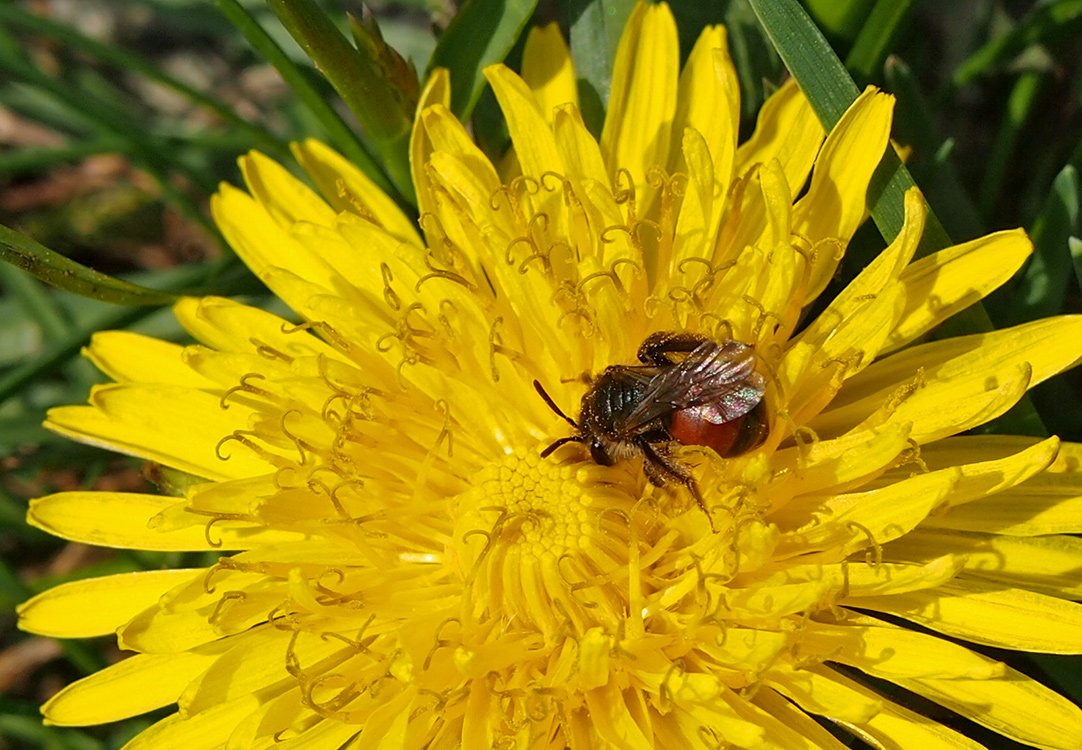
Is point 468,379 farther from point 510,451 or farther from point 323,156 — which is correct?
point 323,156

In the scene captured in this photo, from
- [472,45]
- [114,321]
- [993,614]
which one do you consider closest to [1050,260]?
[993,614]

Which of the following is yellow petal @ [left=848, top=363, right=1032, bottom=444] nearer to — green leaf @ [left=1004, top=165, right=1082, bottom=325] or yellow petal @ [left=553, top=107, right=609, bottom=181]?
green leaf @ [left=1004, top=165, right=1082, bottom=325]

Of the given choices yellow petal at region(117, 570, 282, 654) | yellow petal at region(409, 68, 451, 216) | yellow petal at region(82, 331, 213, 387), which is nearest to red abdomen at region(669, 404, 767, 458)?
yellow petal at region(409, 68, 451, 216)

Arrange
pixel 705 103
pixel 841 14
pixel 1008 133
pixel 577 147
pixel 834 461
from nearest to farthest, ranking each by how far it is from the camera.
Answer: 1. pixel 834 461
2. pixel 577 147
3. pixel 705 103
4. pixel 841 14
5. pixel 1008 133

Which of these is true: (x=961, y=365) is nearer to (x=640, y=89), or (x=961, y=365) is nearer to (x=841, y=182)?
(x=841, y=182)

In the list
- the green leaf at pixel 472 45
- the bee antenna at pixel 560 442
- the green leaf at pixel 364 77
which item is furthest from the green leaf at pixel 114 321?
the bee antenna at pixel 560 442

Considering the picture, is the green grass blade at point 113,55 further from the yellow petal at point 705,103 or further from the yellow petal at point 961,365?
the yellow petal at point 961,365

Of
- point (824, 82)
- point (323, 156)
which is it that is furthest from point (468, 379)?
point (824, 82)
